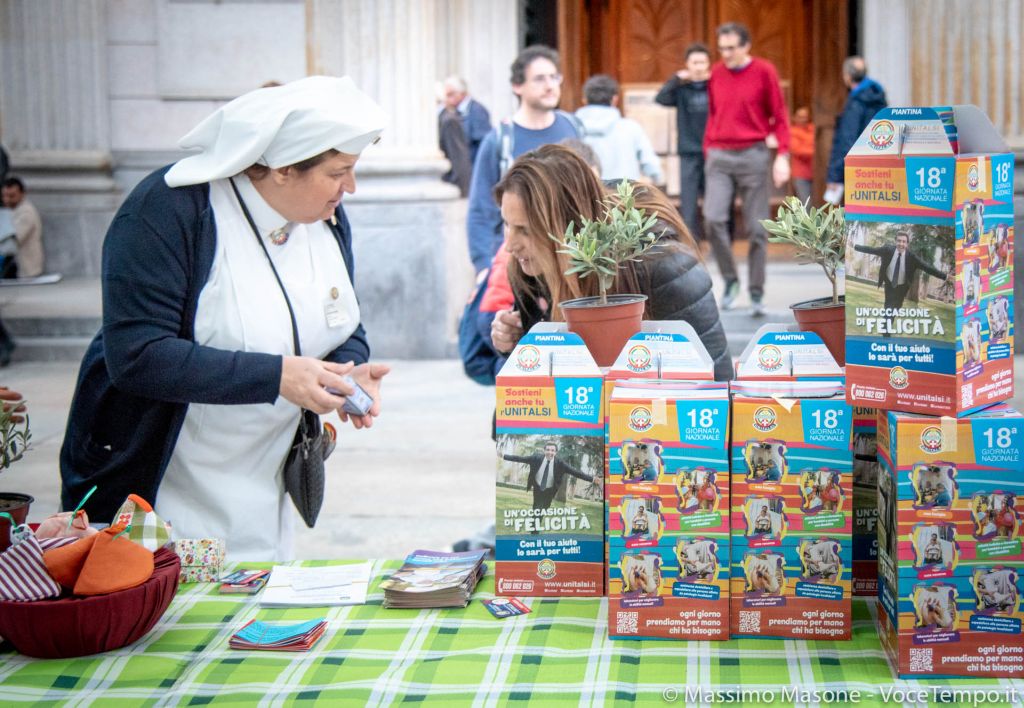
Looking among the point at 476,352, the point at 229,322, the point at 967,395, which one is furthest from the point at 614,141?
the point at 967,395

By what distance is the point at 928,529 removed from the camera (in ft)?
6.19

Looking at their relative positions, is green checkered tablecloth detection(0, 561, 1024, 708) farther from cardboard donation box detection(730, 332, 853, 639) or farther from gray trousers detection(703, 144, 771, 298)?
gray trousers detection(703, 144, 771, 298)

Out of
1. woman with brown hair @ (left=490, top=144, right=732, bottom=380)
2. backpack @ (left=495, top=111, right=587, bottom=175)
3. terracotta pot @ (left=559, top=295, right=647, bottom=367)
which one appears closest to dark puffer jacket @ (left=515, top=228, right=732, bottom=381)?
woman with brown hair @ (left=490, top=144, right=732, bottom=380)

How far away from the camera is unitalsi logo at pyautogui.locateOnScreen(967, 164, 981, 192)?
1.88 m

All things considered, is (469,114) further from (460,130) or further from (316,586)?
(316,586)

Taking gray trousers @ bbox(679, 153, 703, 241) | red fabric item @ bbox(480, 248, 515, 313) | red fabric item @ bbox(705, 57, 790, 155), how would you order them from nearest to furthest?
red fabric item @ bbox(480, 248, 515, 313) → red fabric item @ bbox(705, 57, 790, 155) → gray trousers @ bbox(679, 153, 703, 241)

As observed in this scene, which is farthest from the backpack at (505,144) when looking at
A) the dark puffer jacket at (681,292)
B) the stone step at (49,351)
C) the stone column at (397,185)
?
the stone step at (49,351)

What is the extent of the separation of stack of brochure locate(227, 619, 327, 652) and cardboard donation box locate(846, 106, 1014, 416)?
3.01 ft

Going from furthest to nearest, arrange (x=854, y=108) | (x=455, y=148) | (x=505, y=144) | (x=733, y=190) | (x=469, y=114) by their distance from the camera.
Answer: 1. (x=469, y=114)
2. (x=455, y=148)
3. (x=854, y=108)
4. (x=733, y=190)
5. (x=505, y=144)

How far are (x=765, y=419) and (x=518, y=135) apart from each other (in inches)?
190

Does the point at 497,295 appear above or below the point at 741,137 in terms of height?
below

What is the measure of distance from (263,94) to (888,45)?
8.81 metres

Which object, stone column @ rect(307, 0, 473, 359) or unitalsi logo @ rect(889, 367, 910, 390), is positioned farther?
stone column @ rect(307, 0, 473, 359)

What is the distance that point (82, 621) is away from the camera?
6.55 feet
